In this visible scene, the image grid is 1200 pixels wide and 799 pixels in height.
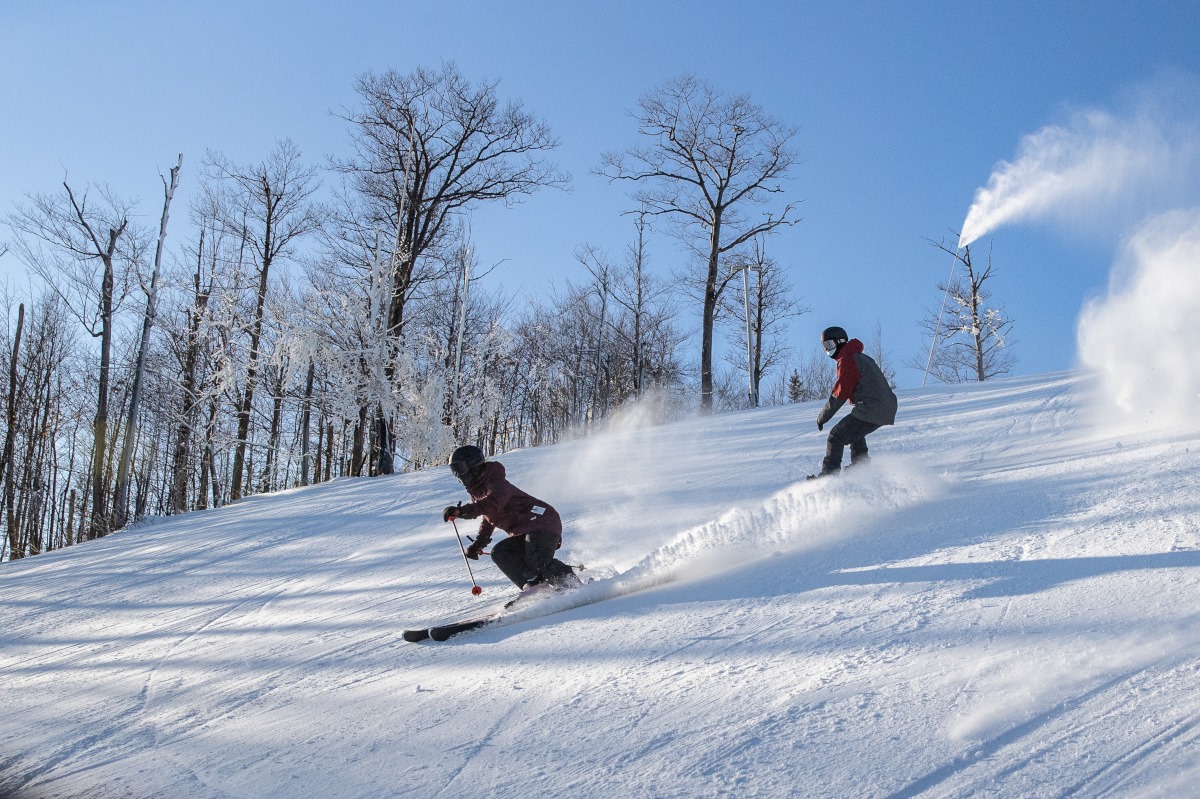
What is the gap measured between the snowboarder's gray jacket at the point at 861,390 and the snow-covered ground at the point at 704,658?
25.0 inches

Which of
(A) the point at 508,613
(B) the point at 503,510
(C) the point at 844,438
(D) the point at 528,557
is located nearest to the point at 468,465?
(B) the point at 503,510

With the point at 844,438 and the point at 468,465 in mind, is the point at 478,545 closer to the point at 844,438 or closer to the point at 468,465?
the point at 468,465

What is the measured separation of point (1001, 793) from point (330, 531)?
8956mm

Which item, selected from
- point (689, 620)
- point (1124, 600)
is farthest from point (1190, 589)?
point (689, 620)

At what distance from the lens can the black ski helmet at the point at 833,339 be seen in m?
8.01

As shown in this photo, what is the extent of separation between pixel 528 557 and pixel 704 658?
2.30 m

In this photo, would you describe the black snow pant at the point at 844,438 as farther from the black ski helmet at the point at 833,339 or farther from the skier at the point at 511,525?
the skier at the point at 511,525

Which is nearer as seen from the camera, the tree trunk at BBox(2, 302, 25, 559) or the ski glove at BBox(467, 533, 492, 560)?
the ski glove at BBox(467, 533, 492, 560)

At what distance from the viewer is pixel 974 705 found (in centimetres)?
312

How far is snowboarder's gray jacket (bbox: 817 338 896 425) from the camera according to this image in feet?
25.7

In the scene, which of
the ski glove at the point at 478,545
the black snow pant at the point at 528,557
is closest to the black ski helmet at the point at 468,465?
the ski glove at the point at 478,545

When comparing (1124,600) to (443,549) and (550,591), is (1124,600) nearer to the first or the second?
(550,591)

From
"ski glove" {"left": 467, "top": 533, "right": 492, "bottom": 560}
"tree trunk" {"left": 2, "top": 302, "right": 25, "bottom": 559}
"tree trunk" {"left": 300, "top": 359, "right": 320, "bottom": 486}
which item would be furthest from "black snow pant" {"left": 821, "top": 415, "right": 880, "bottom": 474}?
"tree trunk" {"left": 2, "top": 302, "right": 25, "bottom": 559}

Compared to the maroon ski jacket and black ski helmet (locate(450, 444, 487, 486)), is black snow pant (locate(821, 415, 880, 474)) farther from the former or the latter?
black ski helmet (locate(450, 444, 487, 486))
